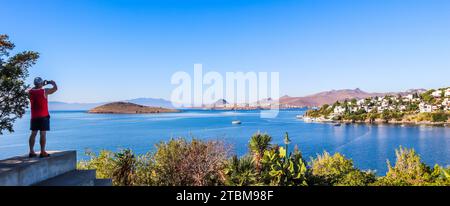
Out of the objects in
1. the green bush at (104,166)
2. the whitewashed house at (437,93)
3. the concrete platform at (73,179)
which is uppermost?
the whitewashed house at (437,93)

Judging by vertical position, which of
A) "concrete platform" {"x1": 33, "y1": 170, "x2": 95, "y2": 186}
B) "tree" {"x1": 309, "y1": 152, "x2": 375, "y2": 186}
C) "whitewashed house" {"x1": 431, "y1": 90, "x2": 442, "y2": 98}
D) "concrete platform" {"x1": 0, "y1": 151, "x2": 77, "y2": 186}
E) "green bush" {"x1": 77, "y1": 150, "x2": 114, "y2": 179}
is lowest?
"tree" {"x1": 309, "y1": 152, "x2": 375, "y2": 186}

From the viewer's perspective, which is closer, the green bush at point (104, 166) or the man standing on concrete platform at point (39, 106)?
the man standing on concrete platform at point (39, 106)

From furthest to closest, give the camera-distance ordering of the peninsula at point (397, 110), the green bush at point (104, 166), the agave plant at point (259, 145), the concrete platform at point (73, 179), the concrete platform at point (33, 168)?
the peninsula at point (397, 110) < the agave plant at point (259, 145) < the green bush at point (104, 166) < the concrete platform at point (73, 179) < the concrete platform at point (33, 168)

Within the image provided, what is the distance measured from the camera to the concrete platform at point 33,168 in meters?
6.52

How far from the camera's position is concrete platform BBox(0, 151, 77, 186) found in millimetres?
6523

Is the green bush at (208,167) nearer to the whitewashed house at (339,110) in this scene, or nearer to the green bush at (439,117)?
the green bush at (439,117)

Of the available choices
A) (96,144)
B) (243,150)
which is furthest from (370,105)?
(96,144)

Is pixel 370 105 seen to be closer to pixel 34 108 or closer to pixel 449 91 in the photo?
pixel 449 91

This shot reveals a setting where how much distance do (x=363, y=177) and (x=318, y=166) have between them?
4.76 metres

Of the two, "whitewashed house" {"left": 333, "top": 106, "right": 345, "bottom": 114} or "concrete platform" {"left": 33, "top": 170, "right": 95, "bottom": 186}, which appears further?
"whitewashed house" {"left": 333, "top": 106, "right": 345, "bottom": 114}

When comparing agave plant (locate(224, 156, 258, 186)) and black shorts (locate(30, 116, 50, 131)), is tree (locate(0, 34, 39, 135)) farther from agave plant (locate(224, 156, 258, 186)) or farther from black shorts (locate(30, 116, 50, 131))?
agave plant (locate(224, 156, 258, 186))

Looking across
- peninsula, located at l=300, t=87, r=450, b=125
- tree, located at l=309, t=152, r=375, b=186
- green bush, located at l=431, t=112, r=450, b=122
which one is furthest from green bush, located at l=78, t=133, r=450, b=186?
peninsula, located at l=300, t=87, r=450, b=125

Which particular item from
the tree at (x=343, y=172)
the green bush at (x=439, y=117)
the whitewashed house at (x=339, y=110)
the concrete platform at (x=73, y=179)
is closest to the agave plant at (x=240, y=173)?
the concrete platform at (x=73, y=179)

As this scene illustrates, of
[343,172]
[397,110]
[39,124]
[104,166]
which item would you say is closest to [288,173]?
[104,166]
